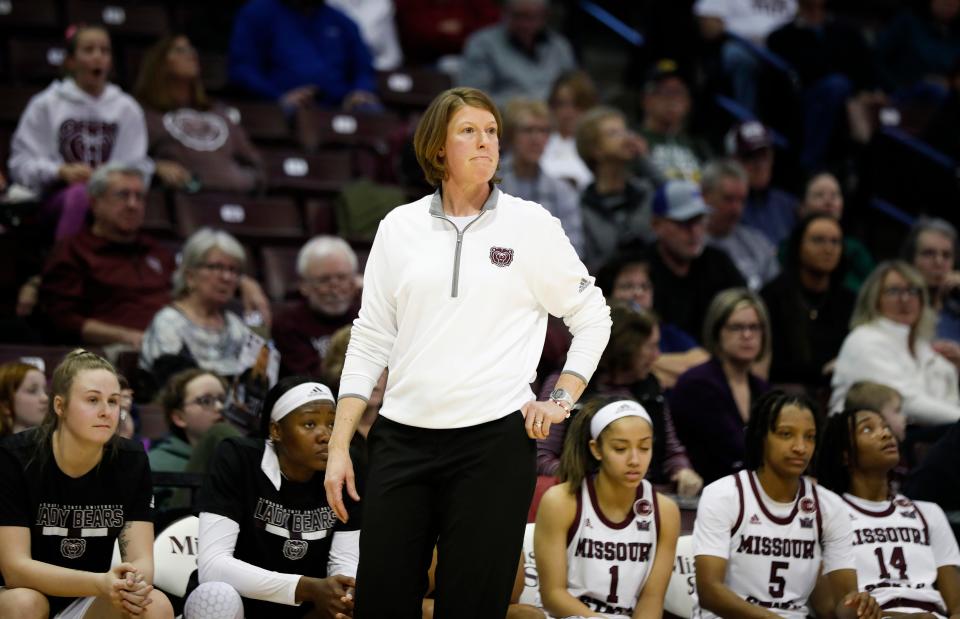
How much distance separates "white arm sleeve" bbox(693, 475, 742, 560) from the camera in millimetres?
4590

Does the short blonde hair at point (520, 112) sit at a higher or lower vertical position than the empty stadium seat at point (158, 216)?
higher

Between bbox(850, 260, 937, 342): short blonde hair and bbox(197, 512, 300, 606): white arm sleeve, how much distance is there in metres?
3.36

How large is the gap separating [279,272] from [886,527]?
354cm

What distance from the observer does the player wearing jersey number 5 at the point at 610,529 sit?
4441mm

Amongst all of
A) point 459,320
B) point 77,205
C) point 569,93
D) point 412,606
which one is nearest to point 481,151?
point 459,320

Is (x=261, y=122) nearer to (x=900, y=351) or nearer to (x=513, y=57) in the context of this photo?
(x=513, y=57)

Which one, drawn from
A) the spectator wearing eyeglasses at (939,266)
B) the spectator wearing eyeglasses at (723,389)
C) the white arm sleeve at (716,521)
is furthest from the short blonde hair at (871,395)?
the spectator wearing eyeglasses at (939,266)

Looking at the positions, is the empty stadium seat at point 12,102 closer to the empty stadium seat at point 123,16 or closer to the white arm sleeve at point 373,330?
the empty stadium seat at point 123,16

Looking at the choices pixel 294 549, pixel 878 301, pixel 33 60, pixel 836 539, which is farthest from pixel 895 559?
pixel 33 60

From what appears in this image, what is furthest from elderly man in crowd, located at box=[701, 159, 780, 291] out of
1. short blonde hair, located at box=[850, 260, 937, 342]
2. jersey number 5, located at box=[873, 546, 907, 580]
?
jersey number 5, located at box=[873, 546, 907, 580]

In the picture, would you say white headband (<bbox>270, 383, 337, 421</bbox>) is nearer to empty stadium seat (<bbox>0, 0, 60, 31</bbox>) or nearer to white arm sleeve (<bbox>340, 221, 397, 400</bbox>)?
white arm sleeve (<bbox>340, 221, 397, 400</bbox>)

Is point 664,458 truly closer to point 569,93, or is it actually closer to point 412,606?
point 412,606

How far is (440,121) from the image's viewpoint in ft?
10.3

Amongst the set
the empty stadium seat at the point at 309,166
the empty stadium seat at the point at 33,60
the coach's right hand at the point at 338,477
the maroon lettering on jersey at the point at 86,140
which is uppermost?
the empty stadium seat at the point at 33,60
